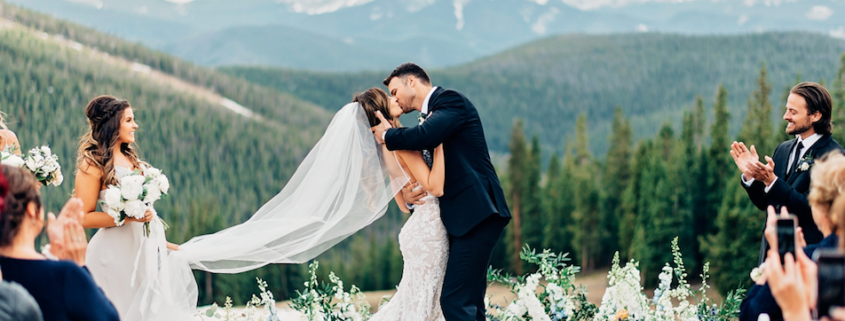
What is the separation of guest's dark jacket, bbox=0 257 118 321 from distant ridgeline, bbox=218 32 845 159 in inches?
4659

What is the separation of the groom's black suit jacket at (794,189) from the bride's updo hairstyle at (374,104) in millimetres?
2636

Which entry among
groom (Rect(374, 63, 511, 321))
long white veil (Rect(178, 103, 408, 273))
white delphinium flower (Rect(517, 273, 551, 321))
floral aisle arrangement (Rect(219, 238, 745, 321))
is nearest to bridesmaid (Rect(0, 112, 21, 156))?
long white veil (Rect(178, 103, 408, 273))

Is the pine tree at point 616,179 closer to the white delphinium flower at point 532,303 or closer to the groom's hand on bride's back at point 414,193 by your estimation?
the white delphinium flower at point 532,303

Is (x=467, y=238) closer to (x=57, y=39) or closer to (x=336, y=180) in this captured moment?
(x=336, y=180)

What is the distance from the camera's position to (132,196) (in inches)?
174

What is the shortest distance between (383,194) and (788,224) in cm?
274

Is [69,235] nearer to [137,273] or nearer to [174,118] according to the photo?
[137,273]

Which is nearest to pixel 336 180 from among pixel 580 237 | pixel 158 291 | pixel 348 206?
pixel 348 206

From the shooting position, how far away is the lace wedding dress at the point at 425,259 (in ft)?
14.7

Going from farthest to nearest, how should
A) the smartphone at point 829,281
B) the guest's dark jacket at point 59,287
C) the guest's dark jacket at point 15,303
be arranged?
the guest's dark jacket at point 59,287 < the guest's dark jacket at point 15,303 < the smartphone at point 829,281

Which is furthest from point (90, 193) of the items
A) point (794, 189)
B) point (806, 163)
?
point (806, 163)

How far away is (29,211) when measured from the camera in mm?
2629

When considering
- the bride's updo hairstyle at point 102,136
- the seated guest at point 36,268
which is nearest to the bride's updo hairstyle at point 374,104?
the bride's updo hairstyle at point 102,136

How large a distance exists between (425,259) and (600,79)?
13924cm
